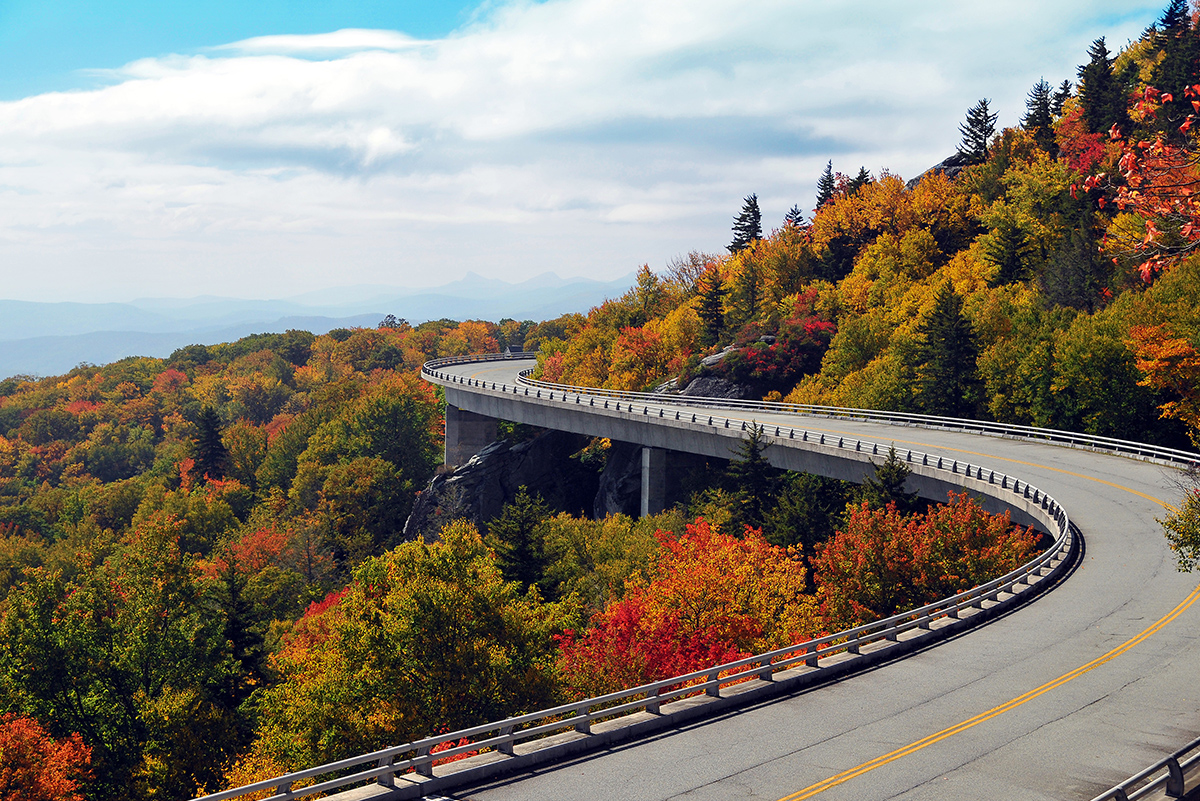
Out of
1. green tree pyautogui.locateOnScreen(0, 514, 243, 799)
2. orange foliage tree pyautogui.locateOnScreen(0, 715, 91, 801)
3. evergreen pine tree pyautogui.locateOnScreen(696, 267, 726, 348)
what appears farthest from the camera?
evergreen pine tree pyautogui.locateOnScreen(696, 267, 726, 348)

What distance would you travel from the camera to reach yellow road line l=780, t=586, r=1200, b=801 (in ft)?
51.4

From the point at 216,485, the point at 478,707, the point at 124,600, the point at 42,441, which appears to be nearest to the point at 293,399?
the point at 42,441

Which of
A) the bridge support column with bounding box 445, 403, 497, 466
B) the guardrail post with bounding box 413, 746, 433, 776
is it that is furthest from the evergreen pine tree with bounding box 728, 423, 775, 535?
the bridge support column with bounding box 445, 403, 497, 466

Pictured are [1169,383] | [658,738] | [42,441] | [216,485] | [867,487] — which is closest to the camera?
[658,738]

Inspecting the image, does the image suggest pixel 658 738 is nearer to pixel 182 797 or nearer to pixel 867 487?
pixel 182 797

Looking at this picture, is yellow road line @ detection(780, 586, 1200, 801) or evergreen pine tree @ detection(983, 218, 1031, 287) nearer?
yellow road line @ detection(780, 586, 1200, 801)

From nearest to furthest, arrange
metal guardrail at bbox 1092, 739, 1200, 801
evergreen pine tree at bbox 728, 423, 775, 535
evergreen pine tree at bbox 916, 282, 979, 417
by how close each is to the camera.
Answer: metal guardrail at bbox 1092, 739, 1200, 801, evergreen pine tree at bbox 728, 423, 775, 535, evergreen pine tree at bbox 916, 282, 979, 417

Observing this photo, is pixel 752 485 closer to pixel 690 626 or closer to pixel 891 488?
pixel 891 488

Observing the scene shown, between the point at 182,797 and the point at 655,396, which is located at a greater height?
the point at 655,396

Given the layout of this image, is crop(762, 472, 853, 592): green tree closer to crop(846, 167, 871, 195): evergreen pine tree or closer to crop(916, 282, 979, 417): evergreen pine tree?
crop(916, 282, 979, 417): evergreen pine tree

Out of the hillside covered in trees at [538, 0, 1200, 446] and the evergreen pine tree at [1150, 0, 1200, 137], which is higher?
the evergreen pine tree at [1150, 0, 1200, 137]

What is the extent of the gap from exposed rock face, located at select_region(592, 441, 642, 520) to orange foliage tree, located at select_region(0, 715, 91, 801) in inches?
1695

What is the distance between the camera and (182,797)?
33.0 meters

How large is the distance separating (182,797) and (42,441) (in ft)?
457
